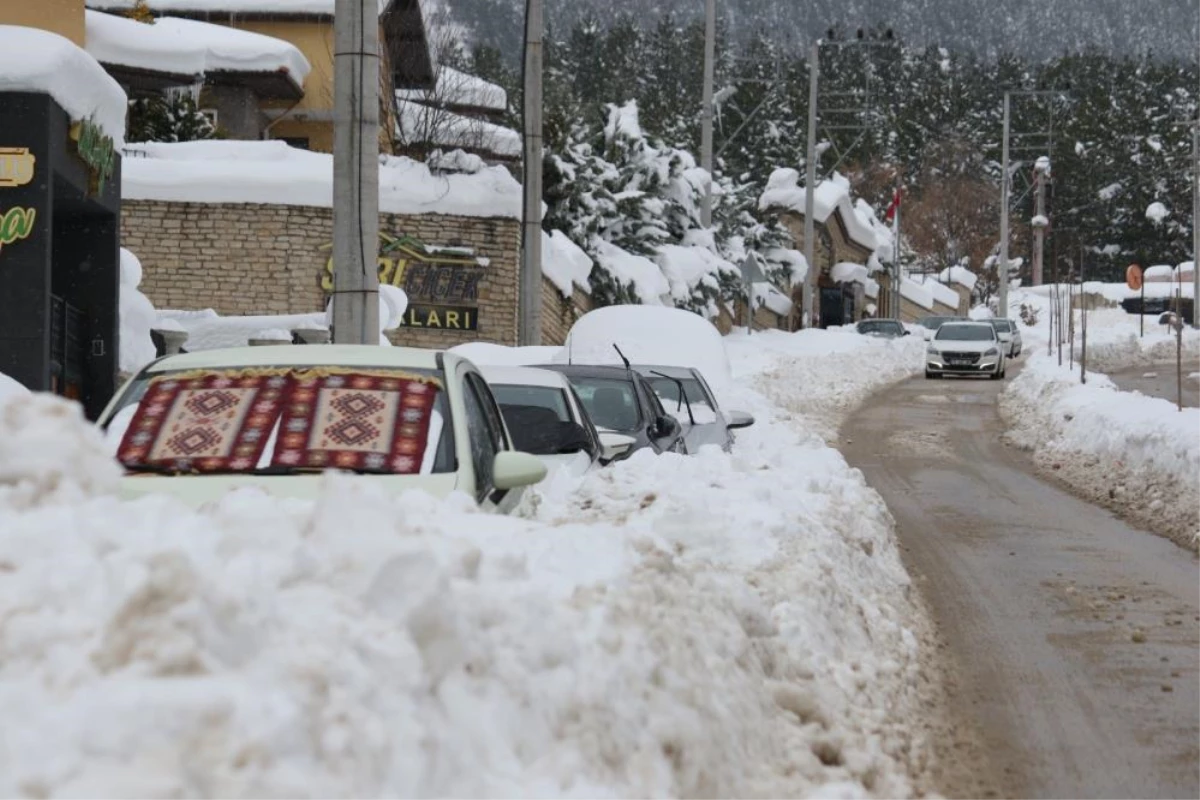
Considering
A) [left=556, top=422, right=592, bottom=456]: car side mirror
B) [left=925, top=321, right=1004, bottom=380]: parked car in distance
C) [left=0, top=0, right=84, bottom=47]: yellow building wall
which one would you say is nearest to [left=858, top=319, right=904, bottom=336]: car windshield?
[left=925, top=321, right=1004, bottom=380]: parked car in distance

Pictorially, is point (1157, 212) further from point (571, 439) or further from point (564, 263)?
point (571, 439)

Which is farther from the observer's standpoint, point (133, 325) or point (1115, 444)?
point (1115, 444)

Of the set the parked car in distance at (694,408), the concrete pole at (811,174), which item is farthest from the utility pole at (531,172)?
the concrete pole at (811,174)

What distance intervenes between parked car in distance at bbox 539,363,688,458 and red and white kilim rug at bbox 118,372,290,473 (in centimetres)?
622

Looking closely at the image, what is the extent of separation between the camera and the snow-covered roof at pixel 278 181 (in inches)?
1168

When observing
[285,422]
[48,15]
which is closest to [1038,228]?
[48,15]

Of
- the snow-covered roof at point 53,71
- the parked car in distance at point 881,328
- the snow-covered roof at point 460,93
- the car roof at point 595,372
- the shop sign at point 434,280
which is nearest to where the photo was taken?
the snow-covered roof at point 53,71

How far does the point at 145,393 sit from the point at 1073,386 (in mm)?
25177

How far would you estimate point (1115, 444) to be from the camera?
70.1 feet

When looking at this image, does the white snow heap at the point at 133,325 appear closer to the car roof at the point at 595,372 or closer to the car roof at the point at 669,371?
the car roof at the point at 669,371

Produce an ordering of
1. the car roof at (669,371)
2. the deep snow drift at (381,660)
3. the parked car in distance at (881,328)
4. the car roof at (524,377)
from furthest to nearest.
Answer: the parked car in distance at (881,328) → the car roof at (669,371) → the car roof at (524,377) → the deep snow drift at (381,660)

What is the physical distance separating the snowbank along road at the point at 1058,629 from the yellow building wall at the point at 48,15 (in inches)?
412

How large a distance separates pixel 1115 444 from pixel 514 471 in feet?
50.6

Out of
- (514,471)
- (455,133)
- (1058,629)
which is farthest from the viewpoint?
(455,133)
